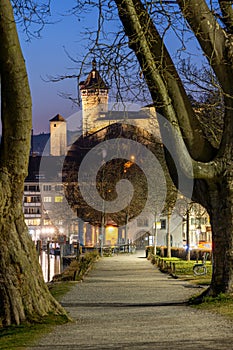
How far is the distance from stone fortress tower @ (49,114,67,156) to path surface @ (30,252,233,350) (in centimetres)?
15371

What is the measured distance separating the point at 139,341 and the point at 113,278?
22.4 metres

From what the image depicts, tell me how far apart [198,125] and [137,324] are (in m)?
5.81

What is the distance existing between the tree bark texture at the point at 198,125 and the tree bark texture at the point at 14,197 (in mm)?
3322

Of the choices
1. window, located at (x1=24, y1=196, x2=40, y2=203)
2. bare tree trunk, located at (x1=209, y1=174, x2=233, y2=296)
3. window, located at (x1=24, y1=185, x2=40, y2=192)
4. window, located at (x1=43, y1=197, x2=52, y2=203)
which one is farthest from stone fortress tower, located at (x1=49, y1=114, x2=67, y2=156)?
bare tree trunk, located at (x1=209, y1=174, x2=233, y2=296)

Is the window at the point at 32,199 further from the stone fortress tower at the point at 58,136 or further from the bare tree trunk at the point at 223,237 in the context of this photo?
the bare tree trunk at the point at 223,237

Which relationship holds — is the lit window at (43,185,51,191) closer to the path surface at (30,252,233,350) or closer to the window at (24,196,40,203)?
the window at (24,196,40,203)

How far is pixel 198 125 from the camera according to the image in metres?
18.5

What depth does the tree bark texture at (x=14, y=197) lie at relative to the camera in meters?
14.1

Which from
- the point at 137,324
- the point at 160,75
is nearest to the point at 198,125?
the point at 160,75

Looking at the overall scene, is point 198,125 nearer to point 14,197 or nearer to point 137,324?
point 14,197

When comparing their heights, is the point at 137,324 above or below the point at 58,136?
below

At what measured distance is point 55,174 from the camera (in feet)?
507

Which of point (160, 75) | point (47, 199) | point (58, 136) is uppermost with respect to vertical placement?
point (58, 136)

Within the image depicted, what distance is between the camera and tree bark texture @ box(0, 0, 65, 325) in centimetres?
1408
